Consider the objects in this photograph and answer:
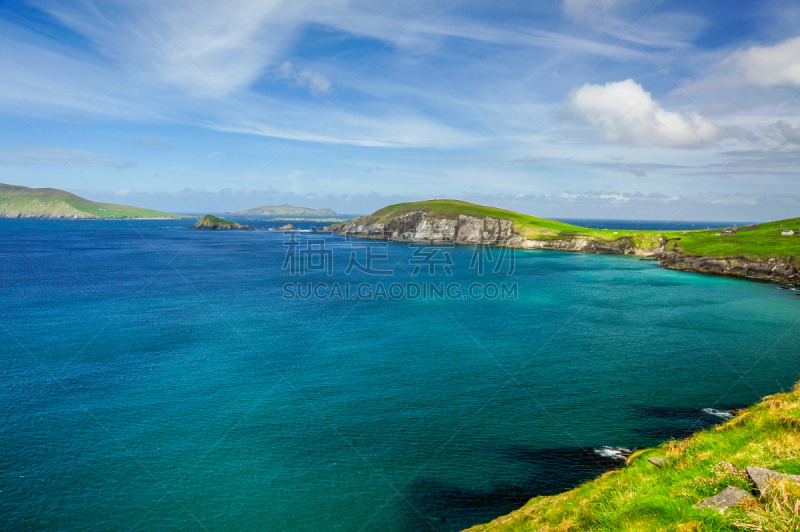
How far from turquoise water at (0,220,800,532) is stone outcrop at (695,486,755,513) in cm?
1174

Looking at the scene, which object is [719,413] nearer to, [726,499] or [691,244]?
[726,499]

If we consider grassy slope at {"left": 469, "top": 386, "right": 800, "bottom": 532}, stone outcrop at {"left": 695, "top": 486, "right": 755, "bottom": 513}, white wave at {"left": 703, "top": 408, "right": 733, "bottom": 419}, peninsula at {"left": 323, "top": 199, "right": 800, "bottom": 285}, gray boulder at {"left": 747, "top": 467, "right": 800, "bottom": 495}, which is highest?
peninsula at {"left": 323, "top": 199, "right": 800, "bottom": 285}

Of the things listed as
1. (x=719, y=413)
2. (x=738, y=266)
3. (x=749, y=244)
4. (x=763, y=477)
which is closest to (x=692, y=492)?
(x=763, y=477)

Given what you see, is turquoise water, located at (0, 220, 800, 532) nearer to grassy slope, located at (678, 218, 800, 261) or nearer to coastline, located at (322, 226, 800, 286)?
coastline, located at (322, 226, 800, 286)

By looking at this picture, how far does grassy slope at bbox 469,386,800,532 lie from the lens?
10484 millimetres

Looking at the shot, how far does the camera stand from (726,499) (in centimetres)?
1165

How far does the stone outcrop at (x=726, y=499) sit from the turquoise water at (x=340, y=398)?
38.5 feet

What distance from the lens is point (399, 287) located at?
8419 centimetres

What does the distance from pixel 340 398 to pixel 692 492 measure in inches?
1024

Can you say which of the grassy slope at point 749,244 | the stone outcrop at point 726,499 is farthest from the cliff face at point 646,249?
the stone outcrop at point 726,499

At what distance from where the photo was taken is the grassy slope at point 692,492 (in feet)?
34.4

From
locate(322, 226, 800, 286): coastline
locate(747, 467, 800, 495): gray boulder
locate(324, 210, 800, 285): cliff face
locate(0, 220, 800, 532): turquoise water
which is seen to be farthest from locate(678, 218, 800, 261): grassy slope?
locate(747, 467, 800, 495): gray boulder

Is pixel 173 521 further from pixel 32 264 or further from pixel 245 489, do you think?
pixel 32 264

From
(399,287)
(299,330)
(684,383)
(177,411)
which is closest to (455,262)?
(399,287)
